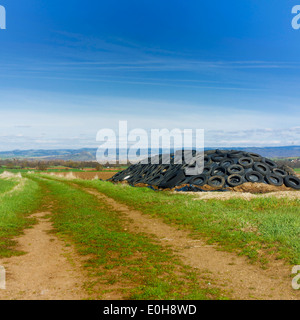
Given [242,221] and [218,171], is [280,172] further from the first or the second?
[242,221]

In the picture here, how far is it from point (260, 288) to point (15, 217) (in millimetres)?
12161

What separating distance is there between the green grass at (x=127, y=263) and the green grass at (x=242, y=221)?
235 cm

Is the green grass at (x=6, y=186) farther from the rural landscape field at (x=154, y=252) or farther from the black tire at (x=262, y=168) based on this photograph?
the black tire at (x=262, y=168)

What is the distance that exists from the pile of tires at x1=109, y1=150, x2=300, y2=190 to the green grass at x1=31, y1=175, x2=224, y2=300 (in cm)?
1165

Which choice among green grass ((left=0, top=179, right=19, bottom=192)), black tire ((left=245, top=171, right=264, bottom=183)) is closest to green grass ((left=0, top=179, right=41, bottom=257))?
green grass ((left=0, top=179, right=19, bottom=192))

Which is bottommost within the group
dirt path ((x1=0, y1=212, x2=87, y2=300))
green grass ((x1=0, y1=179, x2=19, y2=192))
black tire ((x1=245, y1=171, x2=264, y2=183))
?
green grass ((x1=0, y1=179, x2=19, y2=192))

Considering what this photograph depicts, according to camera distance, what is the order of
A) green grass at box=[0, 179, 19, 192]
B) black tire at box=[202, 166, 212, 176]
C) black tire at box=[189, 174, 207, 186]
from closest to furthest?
black tire at box=[189, 174, 207, 186], black tire at box=[202, 166, 212, 176], green grass at box=[0, 179, 19, 192]

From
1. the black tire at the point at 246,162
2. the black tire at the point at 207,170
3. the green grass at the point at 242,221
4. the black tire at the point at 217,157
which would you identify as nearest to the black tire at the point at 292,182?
the black tire at the point at 246,162

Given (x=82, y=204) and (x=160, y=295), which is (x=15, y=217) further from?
(x=160, y=295)

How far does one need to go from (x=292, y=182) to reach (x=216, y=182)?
672 centimetres

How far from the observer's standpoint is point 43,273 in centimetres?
688

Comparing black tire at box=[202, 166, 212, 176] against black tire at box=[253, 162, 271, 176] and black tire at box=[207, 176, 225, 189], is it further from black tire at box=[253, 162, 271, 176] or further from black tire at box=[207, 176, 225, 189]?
black tire at box=[253, 162, 271, 176]

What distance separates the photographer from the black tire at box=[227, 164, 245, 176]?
2341 centimetres
